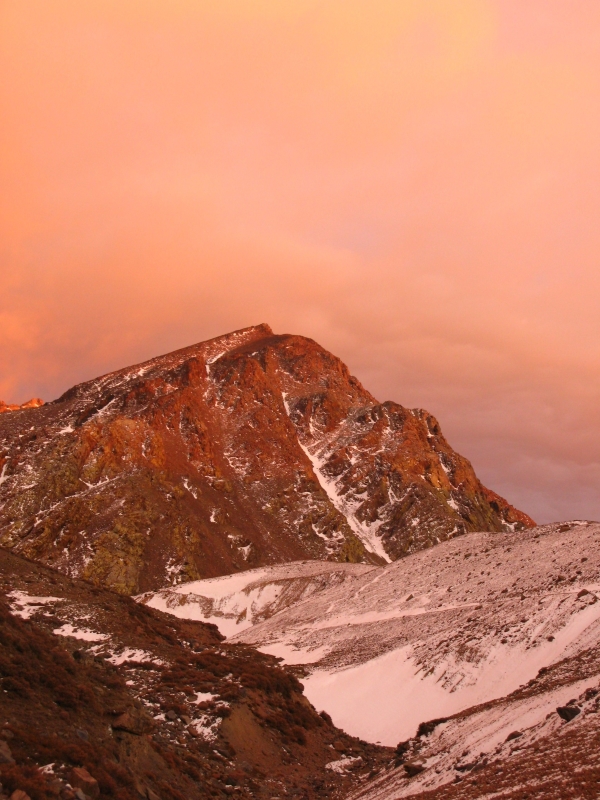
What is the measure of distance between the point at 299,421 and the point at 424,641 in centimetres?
13811

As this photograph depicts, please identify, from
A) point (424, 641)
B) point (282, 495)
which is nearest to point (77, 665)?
point (424, 641)

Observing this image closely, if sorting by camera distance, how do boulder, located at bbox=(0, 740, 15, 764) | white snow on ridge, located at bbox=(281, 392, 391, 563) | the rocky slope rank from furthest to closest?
white snow on ridge, located at bbox=(281, 392, 391, 563) < the rocky slope < boulder, located at bbox=(0, 740, 15, 764)

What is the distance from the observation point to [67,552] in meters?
97.6

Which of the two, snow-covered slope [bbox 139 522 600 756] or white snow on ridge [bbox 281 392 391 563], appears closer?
snow-covered slope [bbox 139 522 600 756]

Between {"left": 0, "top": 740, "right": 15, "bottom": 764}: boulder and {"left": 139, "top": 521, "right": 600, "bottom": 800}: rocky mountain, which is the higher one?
{"left": 0, "top": 740, "right": 15, "bottom": 764}: boulder

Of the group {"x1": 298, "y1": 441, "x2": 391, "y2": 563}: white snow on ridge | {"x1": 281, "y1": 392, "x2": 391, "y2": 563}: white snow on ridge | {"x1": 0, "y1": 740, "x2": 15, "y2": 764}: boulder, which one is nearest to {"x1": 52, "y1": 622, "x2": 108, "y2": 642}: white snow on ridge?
{"x1": 0, "y1": 740, "x2": 15, "y2": 764}: boulder

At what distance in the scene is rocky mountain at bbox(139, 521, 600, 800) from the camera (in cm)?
1582

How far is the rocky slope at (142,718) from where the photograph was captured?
42.3 feet

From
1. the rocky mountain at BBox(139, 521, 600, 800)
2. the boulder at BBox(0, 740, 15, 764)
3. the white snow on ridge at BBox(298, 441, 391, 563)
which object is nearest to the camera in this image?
the boulder at BBox(0, 740, 15, 764)

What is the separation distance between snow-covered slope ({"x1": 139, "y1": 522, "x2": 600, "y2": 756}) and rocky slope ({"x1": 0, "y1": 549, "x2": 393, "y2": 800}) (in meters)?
3.93

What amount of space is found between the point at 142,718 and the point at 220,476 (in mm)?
115570

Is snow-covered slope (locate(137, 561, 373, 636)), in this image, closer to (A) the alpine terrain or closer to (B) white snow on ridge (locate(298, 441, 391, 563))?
(A) the alpine terrain

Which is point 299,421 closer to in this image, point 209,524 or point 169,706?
point 209,524

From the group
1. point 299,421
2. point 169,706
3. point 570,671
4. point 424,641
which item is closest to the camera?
point 169,706
